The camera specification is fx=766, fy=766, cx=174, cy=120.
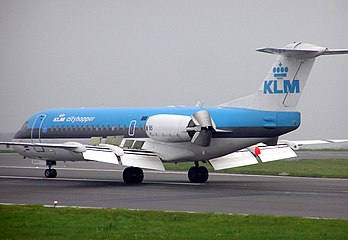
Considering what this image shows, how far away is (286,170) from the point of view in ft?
149

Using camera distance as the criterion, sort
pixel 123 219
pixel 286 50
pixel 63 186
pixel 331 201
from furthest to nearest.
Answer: pixel 63 186
pixel 286 50
pixel 331 201
pixel 123 219

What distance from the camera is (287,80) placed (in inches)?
1253

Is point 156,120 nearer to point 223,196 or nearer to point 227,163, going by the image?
point 227,163

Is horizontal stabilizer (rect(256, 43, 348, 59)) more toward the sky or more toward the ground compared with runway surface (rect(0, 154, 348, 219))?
more toward the sky

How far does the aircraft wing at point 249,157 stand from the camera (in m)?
36.2

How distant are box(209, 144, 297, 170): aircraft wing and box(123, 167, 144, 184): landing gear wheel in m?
3.42

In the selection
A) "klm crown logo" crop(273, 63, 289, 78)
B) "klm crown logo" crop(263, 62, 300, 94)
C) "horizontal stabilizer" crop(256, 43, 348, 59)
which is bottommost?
"klm crown logo" crop(263, 62, 300, 94)

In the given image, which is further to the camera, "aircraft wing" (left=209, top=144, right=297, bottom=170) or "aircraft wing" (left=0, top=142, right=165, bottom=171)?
"aircraft wing" (left=209, top=144, right=297, bottom=170)

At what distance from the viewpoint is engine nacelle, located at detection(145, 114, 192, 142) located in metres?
33.4

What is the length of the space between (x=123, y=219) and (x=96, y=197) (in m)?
7.85

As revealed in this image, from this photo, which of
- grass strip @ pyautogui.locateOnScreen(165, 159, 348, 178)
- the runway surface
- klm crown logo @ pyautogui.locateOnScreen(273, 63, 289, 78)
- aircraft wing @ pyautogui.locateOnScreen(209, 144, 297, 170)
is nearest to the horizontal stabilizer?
klm crown logo @ pyautogui.locateOnScreen(273, 63, 289, 78)

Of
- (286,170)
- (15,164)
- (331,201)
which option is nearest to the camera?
(331,201)

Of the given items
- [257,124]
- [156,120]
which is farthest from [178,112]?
[257,124]

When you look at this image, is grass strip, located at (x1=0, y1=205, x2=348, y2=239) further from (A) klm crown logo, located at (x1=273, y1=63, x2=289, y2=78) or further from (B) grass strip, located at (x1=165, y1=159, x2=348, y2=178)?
(B) grass strip, located at (x1=165, y1=159, x2=348, y2=178)
